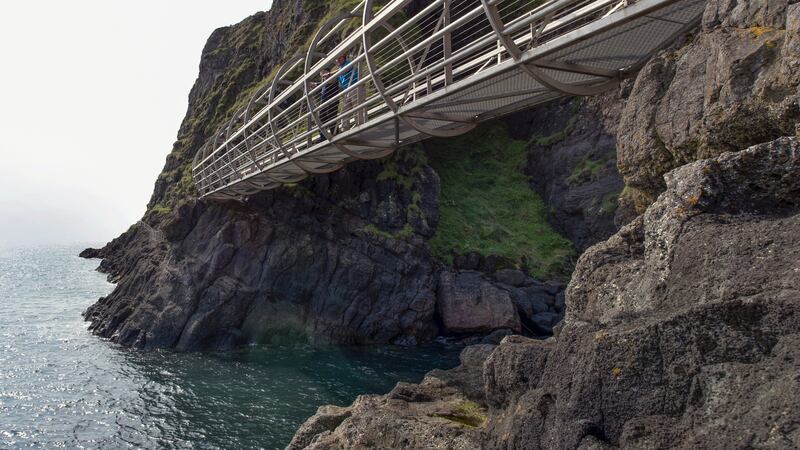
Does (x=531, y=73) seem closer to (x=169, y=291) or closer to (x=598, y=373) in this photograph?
(x=598, y=373)

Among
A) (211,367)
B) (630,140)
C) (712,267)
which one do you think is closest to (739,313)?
(712,267)

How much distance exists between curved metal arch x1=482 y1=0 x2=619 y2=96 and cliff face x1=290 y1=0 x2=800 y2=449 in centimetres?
92

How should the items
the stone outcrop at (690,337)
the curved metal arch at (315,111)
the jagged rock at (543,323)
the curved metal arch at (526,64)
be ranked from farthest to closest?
the jagged rock at (543,323) → the curved metal arch at (315,111) → the curved metal arch at (526,64) → the stone outcrop at (690,337)

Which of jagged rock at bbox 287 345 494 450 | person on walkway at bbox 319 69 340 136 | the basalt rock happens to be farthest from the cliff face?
the basalt rock

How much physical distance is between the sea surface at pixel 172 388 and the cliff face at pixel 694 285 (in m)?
12.0

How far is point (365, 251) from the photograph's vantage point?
27.9 m

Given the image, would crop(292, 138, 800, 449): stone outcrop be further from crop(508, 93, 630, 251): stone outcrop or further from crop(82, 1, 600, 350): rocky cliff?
crop(508, 93, 630, 251): stone outcrop

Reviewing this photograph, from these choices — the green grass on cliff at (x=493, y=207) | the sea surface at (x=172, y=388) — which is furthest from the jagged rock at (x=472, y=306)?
the green grass on cliff at (x=493, y=207)

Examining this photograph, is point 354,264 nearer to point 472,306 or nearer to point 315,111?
point 472,306

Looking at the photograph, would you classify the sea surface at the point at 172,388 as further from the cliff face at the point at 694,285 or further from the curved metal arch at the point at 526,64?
the curved metal arch at the point at 526,64

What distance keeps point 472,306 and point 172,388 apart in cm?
1583

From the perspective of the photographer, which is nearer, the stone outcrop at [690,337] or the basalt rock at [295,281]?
the stone outcrop at [690,337]

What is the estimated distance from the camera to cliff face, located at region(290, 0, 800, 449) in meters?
3.67

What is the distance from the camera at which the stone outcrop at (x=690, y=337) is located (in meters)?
3.52
